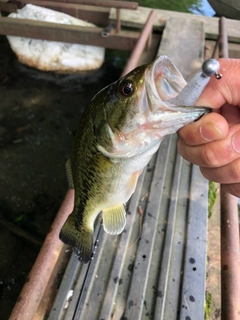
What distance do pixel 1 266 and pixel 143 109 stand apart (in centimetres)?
247

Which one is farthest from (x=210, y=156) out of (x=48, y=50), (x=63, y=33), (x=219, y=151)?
(x=48, y=50)

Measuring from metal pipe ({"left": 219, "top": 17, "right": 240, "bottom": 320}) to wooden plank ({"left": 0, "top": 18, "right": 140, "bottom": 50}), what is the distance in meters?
2.79

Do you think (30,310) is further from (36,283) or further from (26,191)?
(26,191)

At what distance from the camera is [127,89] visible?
1.18 metres

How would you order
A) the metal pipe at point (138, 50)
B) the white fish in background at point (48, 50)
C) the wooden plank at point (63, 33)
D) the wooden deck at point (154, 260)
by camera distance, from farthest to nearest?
the white fish in background at point (48, 50) < the wooden plank at point (63, 33) < the metal pipe at point (138, 50) < the wooden deck at point (154, 260)

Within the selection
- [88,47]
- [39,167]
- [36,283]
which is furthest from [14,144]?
[36,283]

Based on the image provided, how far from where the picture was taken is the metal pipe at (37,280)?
1652 millimetres

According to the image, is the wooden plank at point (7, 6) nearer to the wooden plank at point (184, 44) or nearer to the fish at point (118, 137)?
the wooden plank at point (184, 44)

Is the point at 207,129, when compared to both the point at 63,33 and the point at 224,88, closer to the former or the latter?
the point at 224,88

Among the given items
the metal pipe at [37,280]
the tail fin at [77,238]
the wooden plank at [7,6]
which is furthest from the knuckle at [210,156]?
the wooden plank at [7,6]

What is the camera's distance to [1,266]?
9.50 feet

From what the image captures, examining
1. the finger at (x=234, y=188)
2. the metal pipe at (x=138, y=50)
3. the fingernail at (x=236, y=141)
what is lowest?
the finger at (x=234, y=188)

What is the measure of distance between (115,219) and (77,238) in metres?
0.23

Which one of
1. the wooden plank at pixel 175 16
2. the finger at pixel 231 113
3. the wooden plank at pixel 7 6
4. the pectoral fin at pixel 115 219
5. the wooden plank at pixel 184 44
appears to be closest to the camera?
the finger at pixel 231 113
